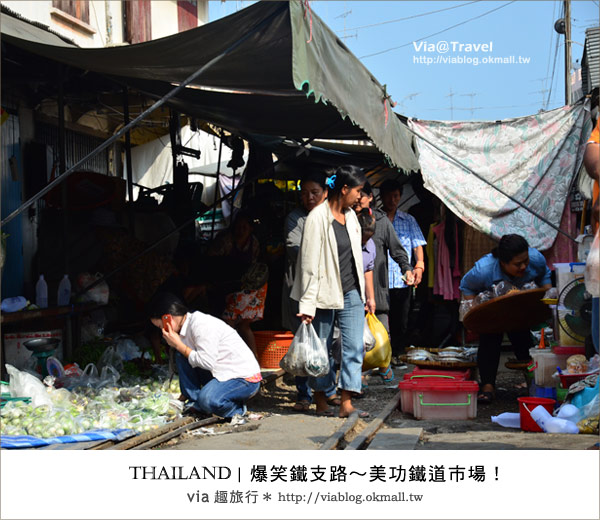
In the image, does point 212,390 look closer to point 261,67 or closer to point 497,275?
point 261,67

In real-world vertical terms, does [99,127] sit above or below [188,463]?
above

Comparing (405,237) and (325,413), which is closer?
(325,413)

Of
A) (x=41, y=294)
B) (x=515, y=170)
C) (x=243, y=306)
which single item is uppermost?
(x=515, y=170)

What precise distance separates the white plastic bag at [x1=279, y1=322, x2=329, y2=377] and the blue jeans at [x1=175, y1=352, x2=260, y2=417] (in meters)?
0.46

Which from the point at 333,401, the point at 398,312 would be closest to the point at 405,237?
the point at 398,312

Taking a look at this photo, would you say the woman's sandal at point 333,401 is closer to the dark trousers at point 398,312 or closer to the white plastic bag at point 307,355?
the white plastic bag at point 307,355

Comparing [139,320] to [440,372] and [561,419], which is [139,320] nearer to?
[440,372]

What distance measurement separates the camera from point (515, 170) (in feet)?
30.7

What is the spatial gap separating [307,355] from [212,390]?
0.81 metres

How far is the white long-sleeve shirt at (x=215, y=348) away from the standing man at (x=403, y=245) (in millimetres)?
3272

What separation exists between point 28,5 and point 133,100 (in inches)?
142

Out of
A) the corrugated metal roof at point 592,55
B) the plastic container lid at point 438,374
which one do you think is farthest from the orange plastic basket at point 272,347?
the corrugated metal roof at point 592,55

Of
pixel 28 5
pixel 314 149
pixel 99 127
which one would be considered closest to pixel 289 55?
pixel 314 149

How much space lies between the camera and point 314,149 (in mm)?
10984
